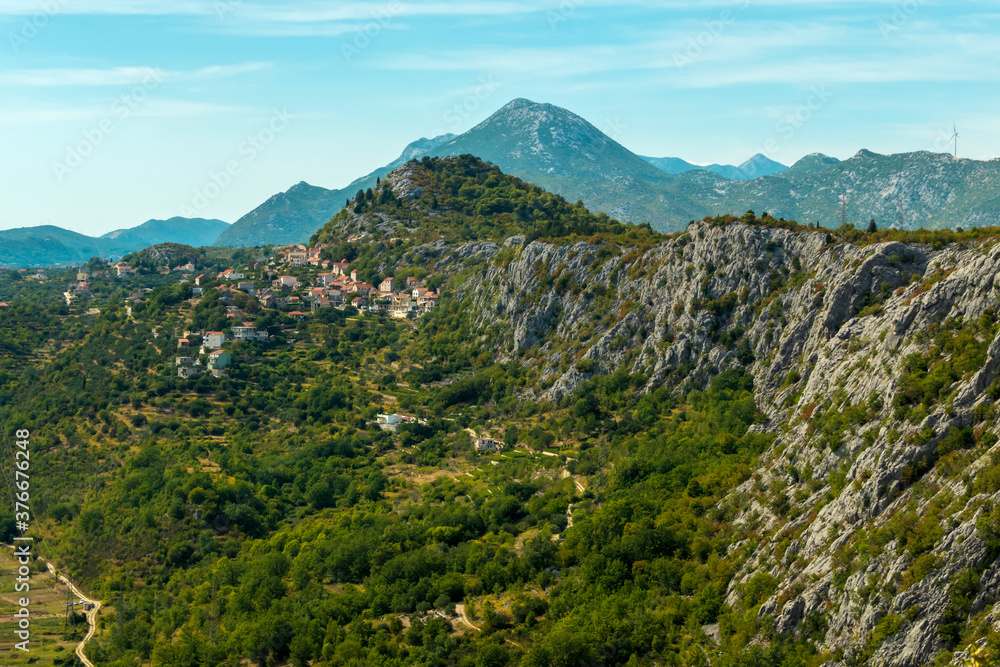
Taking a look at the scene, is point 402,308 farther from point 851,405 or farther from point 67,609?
point 851,405

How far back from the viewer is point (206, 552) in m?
80.6

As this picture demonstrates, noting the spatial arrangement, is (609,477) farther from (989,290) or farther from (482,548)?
(989,290)

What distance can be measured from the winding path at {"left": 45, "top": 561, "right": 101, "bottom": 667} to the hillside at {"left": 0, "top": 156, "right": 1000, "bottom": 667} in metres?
1.33

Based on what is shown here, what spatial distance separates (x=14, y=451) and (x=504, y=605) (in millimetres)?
70565

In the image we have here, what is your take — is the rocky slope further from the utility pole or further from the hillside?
the utility pole

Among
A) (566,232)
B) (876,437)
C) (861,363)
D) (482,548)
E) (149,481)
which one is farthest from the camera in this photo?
(566,232)

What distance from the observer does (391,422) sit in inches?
4198

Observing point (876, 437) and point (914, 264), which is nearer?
point (876, 437)

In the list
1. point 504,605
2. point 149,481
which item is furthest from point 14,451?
point 504,605

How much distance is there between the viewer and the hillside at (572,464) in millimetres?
47281

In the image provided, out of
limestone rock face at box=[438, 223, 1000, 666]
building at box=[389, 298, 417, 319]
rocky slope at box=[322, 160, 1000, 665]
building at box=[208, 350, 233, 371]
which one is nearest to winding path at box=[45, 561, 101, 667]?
building at box=[208, 350, 233, 371]

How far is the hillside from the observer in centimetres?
4728

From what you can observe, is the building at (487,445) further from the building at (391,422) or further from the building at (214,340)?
the building at (214,340)

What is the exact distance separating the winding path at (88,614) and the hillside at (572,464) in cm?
Result: 133
